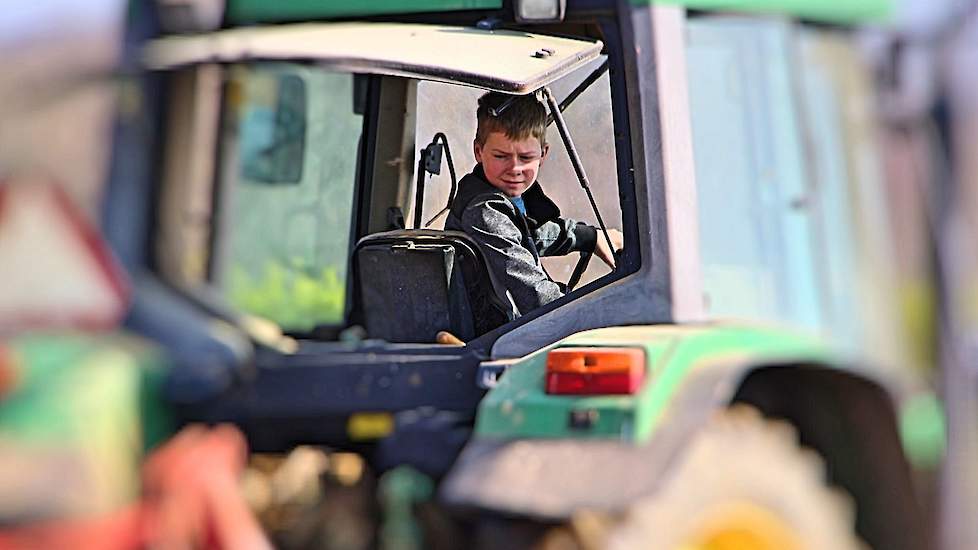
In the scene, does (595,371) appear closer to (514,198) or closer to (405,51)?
(405,51)

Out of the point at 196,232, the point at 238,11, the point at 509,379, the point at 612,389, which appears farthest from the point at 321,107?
the point at 612,389

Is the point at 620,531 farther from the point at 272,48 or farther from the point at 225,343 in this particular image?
the point at 272,48

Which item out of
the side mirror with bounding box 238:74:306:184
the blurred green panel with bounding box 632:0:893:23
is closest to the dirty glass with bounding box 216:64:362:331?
the side mirror with bounding box 238:74:306:184

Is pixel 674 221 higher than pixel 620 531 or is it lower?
higher

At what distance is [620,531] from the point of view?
2061 mm

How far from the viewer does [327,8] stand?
288 centimetres

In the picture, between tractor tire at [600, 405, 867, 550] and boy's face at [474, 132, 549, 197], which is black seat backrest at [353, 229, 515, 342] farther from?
tractor tire at [600, 405, 867, 550]

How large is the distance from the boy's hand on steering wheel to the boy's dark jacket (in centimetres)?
2

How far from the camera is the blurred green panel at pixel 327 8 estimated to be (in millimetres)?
2775

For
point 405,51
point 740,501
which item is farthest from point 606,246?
point 740,501

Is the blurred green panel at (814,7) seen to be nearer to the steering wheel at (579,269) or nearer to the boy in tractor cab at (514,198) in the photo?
the boy in tractor cab at (514,198)

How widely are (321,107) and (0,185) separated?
1271 millimetres

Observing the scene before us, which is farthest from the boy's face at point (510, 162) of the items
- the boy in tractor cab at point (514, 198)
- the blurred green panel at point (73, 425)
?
the blurred green panel at point (73, 425)

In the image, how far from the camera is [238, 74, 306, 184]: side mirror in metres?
2.51
